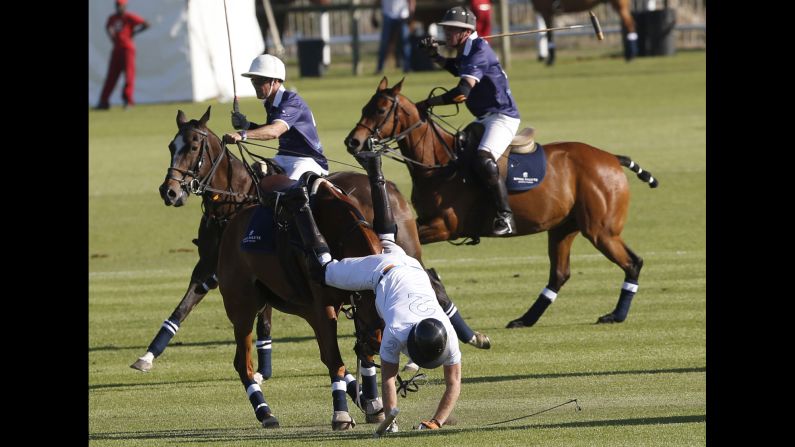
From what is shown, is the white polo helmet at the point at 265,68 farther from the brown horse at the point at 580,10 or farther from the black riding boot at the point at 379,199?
the brown horse at the point at 580,10

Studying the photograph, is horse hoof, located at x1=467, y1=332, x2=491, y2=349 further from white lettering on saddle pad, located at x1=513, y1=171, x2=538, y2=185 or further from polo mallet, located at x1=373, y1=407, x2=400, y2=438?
polo mallet, located at x1=373, y1=407, x2=400, y2=438

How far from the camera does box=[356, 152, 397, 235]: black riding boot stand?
40.0ft

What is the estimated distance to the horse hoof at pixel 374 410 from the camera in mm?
11906

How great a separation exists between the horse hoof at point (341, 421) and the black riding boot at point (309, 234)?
3.05 feet

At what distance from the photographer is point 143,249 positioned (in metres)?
24.7

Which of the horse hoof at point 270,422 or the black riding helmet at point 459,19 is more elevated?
the black riding helmet at point 459,19

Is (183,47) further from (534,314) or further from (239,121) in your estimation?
(239,121)

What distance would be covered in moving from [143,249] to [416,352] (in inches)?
580

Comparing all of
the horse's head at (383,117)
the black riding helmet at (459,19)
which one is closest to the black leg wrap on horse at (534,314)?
the horse's head at (383,117)

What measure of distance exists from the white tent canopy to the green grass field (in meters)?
5.33

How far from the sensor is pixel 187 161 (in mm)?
14266

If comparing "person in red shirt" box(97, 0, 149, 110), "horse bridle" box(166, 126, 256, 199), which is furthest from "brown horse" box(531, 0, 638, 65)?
"horse bridle" box(166, 126, 256, 199)

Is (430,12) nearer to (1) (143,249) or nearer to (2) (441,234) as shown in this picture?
(1) (143,249)
